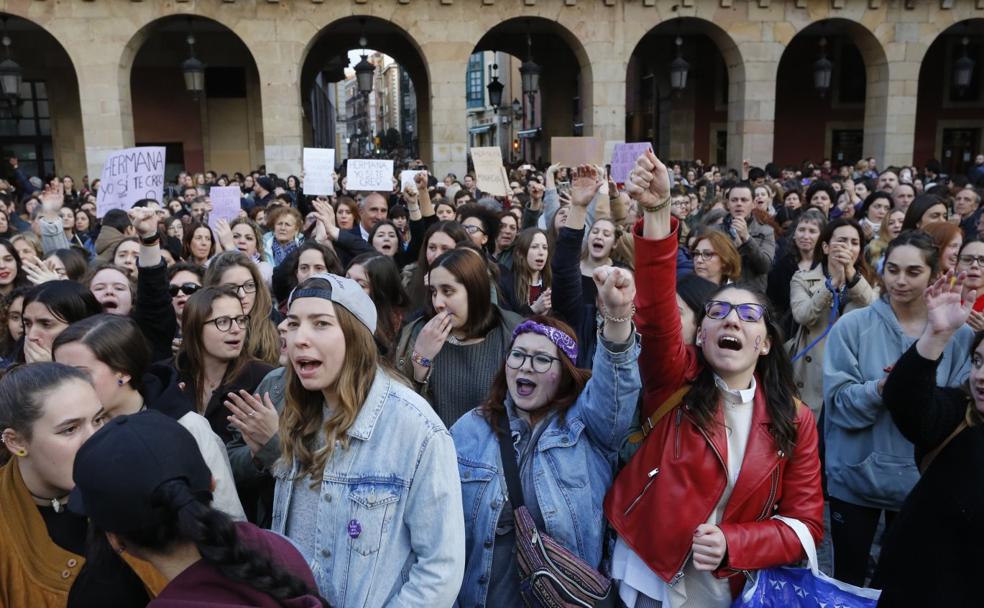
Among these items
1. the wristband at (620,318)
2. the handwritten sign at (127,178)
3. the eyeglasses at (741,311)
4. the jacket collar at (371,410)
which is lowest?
the jacket collar at (371,410)

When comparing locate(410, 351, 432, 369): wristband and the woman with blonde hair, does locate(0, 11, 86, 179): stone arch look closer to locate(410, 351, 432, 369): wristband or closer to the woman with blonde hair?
locate(410, 351, 432, 369): wristband

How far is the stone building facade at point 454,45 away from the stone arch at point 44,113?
40 millimetres

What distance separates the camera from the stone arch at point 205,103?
814 inches

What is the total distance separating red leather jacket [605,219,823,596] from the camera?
7.71ft

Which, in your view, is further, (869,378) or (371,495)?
(869,378)

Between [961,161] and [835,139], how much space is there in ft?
14.6

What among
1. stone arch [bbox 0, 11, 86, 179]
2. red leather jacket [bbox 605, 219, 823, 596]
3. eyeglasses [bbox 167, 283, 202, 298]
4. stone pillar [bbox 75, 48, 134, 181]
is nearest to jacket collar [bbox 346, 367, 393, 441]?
red leather jacket [bbox 605, 219, 823, 596]

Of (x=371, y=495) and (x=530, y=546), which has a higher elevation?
(x=371, y=495)

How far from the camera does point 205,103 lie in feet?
69.7

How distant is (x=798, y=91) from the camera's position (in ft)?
79.4

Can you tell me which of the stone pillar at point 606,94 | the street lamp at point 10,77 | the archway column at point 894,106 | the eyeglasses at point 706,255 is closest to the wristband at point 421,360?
the eyeglasses at point 706,255

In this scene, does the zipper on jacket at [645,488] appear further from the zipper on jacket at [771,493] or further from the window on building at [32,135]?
the window on building at [32,135]

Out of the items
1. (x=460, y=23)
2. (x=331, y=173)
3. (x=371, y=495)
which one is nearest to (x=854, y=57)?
(x=460, y=23)

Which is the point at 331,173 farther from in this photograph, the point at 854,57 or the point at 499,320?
the point at 854,57
